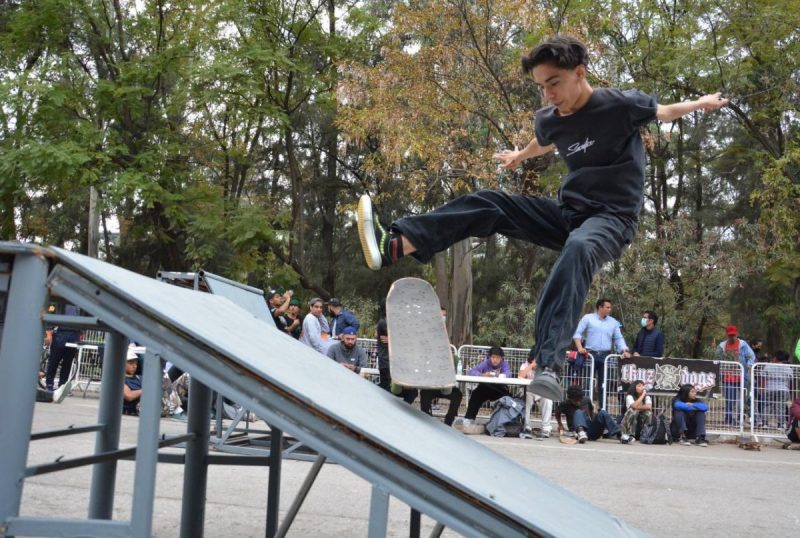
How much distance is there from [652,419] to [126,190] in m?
13.5

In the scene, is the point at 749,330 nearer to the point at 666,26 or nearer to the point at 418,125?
the point at 666,26

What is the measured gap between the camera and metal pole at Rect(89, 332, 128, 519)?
318 centimetres

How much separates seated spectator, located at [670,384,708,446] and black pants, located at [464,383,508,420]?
105 inches

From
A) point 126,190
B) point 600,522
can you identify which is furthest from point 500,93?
point 600,522

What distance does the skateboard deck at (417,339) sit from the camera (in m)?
3.58

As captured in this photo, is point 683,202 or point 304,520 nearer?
point 304,520

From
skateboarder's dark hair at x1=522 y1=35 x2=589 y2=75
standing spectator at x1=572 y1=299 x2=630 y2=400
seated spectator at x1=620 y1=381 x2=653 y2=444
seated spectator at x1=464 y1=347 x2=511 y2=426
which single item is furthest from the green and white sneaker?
standing spectator at x1=572 y1=299 x2=630 y2=400

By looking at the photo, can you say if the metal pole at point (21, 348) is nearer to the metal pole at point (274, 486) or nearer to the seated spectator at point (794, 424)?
the metal pole at point (274, 486)

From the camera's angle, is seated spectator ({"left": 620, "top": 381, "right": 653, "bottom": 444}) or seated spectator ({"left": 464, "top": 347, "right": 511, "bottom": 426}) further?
seated spectator ({"left": 620, "top": 381, "right": 653, "bottom": 444})

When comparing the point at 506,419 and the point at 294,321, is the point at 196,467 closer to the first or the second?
the point at 506,419

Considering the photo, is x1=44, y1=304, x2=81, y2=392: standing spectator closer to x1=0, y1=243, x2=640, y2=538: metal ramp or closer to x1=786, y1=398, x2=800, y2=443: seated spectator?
x1=786, y1=398, x2=800, y2=443: seated spectator

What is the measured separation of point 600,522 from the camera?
113 inches

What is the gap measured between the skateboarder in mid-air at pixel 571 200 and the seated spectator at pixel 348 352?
811cm

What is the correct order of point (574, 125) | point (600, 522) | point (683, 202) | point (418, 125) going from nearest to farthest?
point (600, 522), point (574, 125), point (418, 125), point (683, 202)
